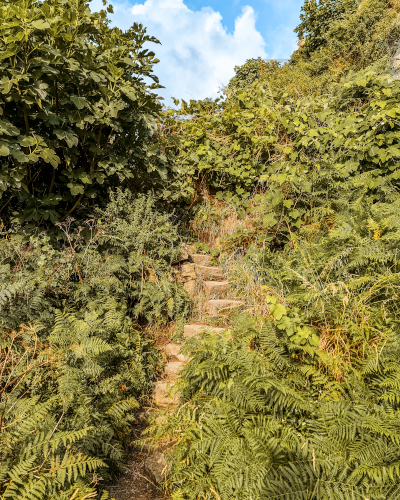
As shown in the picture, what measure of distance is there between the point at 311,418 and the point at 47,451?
1859 mm

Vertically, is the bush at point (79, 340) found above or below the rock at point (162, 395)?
above

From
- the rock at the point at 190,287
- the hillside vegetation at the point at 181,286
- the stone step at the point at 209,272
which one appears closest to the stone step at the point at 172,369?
the hillside vegetation at the point at 181,286

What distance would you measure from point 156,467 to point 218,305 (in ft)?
6.61

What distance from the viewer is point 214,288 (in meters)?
4.48

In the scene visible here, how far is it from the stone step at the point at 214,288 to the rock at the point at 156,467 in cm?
222

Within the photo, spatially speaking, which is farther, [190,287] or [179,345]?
[190,287]

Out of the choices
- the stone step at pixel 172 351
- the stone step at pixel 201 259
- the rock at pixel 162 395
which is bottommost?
the rock at pixel 162 395

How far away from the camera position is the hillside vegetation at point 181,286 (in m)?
1.98

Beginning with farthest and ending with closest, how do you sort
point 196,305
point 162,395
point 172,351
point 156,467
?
point 196,305 < point 172,351 < point 162,395 < point 156,467

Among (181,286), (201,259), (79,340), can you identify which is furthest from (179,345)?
(201,259)

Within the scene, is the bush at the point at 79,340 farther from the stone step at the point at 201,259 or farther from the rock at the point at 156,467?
the stone step at the point at 201,259

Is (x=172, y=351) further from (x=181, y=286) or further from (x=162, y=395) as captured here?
(x=181, y=286)

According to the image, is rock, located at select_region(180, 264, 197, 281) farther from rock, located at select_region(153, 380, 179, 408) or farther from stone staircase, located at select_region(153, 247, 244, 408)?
rock, located at select_region(153, 380, 179, 408)

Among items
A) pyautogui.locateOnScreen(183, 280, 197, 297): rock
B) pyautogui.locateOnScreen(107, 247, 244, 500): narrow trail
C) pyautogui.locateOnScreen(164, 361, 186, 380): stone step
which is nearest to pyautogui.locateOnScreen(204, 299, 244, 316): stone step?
pyautogui.locateOnScreen(107, 247, 244, 500): narrow trail
